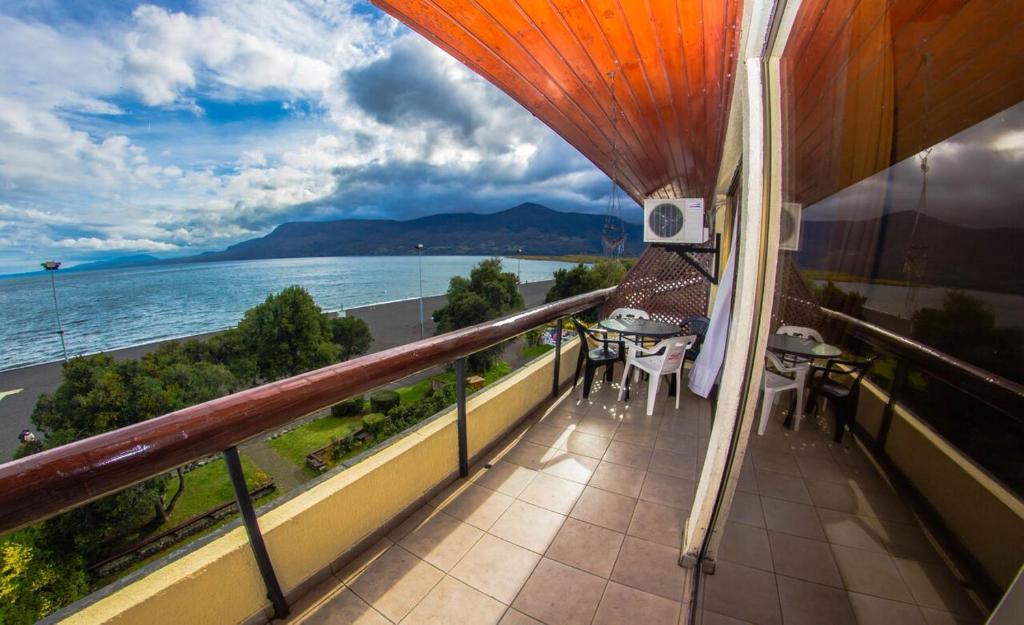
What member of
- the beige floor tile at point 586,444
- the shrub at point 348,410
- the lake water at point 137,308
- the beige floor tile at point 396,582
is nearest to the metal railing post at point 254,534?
the beige floor tile at point 396,582

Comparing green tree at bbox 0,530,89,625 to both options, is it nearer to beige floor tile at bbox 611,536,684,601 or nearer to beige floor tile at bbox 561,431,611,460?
beige floor tile at bbox 561,431,611,460

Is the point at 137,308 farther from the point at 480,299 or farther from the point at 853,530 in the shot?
the point at 853,530

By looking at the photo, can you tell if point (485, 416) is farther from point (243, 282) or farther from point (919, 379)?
point (243, 282)

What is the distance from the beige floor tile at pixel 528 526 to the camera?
1925 millimetres

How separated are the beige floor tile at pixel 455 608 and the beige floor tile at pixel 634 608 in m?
0.42

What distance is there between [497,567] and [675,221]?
3284 millimetres

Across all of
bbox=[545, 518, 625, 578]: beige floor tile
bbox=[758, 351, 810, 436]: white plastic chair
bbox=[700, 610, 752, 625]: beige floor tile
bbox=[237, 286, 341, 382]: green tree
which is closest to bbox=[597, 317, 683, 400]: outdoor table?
bbox=[545, 518, 625, 578]: beige floor tile

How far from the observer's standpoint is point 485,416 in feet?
8.77

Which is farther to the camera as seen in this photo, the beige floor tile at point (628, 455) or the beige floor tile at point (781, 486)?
the beige floor tile at point (628, 455)

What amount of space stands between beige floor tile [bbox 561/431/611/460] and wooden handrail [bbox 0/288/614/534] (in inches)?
59.4

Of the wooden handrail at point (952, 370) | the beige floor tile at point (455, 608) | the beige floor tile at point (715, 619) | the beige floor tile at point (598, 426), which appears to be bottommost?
the beige floor tile at point (455, 608)

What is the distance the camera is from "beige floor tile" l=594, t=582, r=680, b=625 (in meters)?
1.52

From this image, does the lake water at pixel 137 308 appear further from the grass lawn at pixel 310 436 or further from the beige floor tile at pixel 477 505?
the beige floor tile at pixel 477 505

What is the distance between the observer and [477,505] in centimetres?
218
